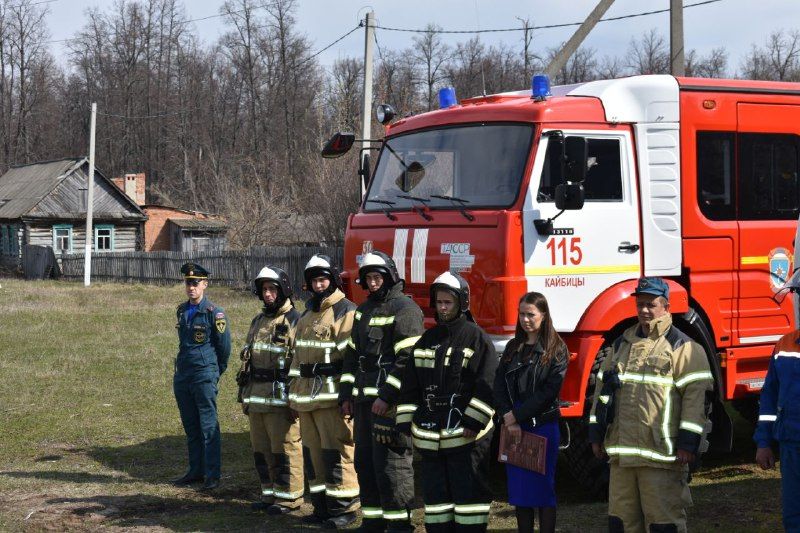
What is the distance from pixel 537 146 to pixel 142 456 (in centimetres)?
561

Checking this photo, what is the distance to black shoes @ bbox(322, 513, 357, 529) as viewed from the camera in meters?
7.61

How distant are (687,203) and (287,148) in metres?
59.0

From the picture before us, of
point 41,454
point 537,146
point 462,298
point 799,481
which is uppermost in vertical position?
point 537,146

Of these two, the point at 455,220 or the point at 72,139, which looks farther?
the point at 72,139

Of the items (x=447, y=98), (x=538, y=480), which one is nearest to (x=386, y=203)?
(x=447, y=98)

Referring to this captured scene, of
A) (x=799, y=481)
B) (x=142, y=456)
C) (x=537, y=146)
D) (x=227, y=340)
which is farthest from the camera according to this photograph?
(x=142, y=456)

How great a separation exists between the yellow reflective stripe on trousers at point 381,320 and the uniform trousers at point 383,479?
583 millimetres

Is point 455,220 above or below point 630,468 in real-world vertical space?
above

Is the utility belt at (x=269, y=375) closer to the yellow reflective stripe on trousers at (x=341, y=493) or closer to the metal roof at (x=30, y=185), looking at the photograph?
the yellow reflective stripe on trousers at (x=341, y=493)

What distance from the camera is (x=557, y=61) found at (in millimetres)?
14148

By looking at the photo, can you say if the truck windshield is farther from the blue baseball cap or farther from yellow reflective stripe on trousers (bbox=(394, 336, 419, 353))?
the blue baseball cap

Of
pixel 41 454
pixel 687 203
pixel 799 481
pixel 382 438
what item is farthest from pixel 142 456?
pixel 799 481

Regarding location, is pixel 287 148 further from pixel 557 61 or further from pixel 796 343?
pixel 796 343

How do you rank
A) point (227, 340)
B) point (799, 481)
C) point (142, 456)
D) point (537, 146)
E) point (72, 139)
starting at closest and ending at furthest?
point (799, 481) → point (537, 146) → point (227, 340) → point (142, 456) → point (72, 139)
